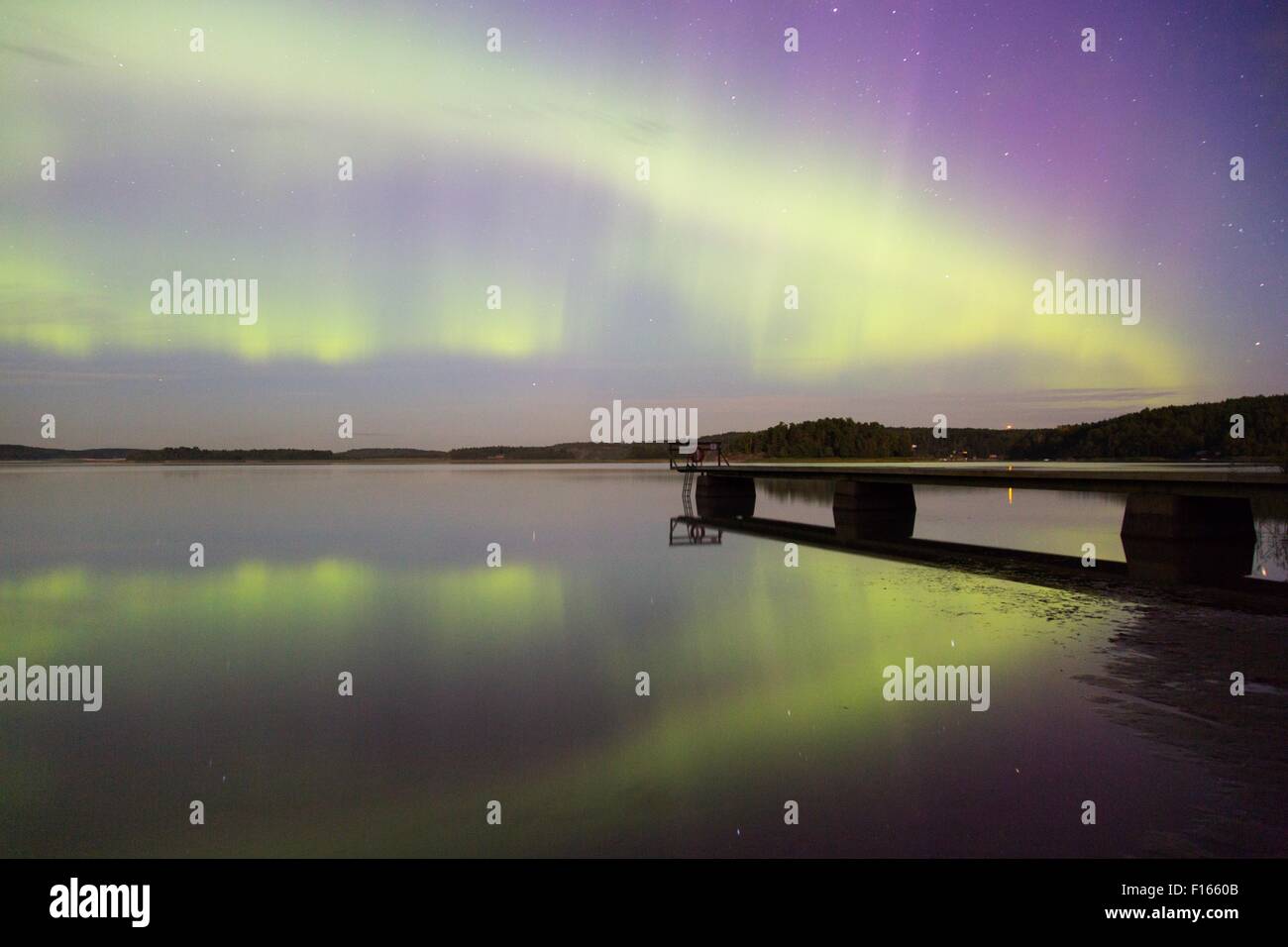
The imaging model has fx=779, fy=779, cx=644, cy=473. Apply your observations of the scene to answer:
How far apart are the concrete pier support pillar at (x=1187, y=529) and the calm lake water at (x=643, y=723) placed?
5031mm

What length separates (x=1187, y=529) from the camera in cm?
2850

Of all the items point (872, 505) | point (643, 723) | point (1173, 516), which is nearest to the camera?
A: point (643, 723)

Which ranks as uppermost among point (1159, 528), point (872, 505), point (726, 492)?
point (726, 492)

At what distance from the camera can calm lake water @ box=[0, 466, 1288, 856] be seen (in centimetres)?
692

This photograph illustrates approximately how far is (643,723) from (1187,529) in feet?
88.6

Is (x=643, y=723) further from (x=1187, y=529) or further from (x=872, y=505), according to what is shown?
(x=872, y=505)

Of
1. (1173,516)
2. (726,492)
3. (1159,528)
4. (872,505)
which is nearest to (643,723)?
(1173,516)

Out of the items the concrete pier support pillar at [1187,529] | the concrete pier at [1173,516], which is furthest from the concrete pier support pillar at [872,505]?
the concrete pier support pillar at [1187,529]

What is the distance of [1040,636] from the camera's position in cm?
1441

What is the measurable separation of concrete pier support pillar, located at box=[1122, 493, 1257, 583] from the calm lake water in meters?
5.03
